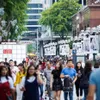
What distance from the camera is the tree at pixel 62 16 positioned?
356 feet

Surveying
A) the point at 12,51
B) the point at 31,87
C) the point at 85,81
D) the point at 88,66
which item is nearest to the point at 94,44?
the point at 12,51

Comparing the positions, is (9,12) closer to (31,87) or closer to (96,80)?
(31,87)

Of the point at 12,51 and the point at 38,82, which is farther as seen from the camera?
the point at 12,51

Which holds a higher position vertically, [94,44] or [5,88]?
[5,88]

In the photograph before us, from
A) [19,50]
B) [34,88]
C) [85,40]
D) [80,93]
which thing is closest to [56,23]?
[85,40]

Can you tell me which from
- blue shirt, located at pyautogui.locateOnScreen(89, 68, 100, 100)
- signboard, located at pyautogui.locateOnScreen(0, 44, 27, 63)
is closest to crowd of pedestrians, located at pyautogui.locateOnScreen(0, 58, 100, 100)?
blue shirt, located at pyautogui.locateOnScreen(89, 68, 100, 100)

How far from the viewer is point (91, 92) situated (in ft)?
26.0

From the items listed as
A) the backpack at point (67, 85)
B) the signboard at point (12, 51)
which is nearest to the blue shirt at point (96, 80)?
the backpack at point (67, 85)

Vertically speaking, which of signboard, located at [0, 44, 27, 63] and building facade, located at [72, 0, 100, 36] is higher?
building facade, located at [72, 0, 100, 36]

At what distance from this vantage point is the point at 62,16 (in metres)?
110

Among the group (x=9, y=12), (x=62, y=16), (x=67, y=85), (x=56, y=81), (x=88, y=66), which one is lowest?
(x=67, y=85)

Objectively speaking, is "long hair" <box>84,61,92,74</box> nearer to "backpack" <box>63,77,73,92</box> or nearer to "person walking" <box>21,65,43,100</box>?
"backpack" <box>63,77,73,92</box>

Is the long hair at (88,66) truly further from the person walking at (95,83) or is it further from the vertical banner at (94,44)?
the vertical banner at (94,44)

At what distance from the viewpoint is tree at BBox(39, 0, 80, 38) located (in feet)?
356
